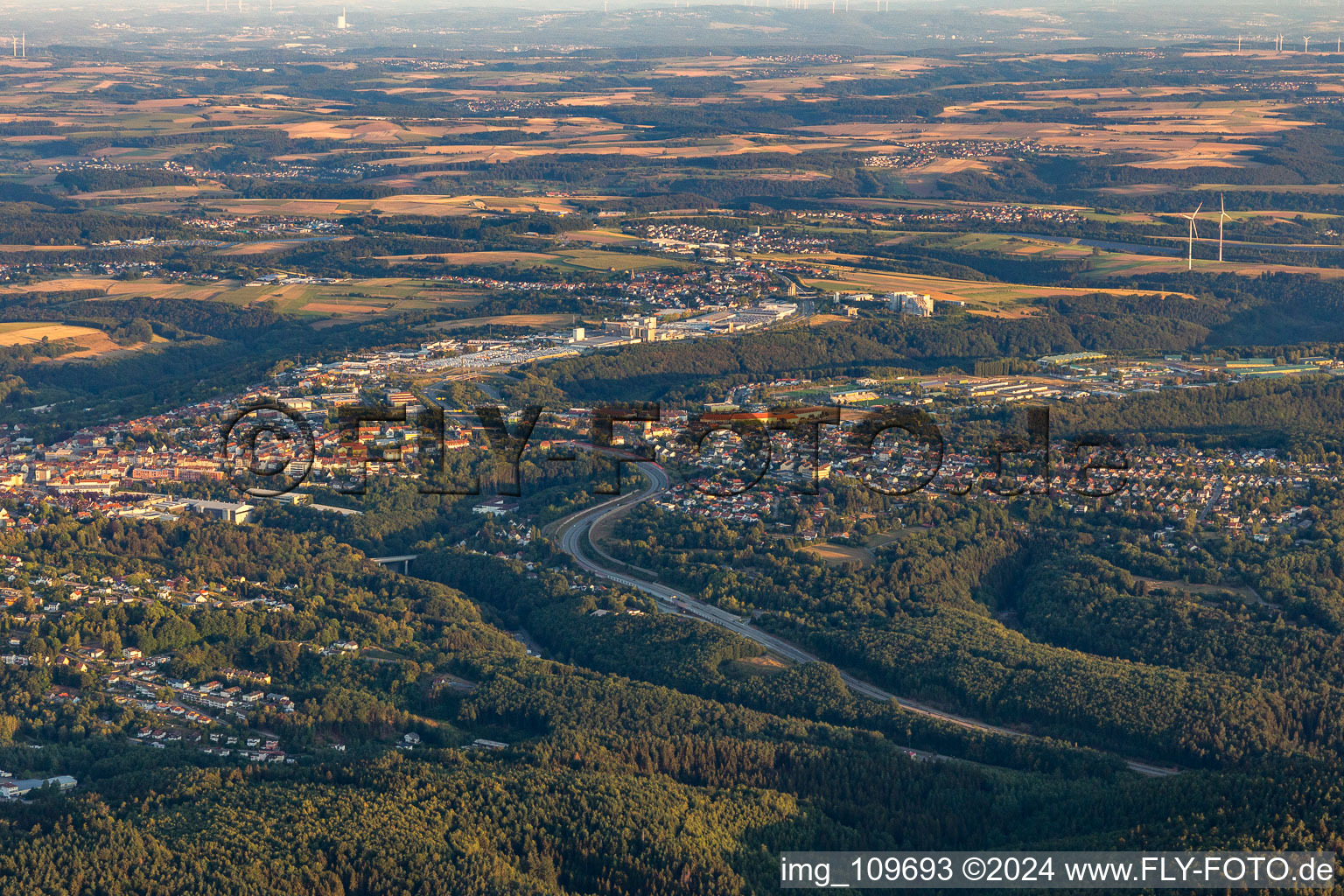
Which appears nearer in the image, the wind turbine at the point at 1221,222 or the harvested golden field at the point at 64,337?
the harvested golden field at the point at 64,337

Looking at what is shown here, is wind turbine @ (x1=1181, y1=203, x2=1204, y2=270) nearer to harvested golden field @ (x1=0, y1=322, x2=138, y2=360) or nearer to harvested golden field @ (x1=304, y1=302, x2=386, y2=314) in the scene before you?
harvested golden field @ (x1=304, y1=302, x2=386, y2=314)

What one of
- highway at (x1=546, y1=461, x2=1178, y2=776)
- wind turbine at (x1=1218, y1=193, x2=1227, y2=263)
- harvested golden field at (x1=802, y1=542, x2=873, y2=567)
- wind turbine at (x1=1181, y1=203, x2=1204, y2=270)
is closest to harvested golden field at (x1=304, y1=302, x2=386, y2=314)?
highway at (x1=546, y1=461, x2=1178, y2=776)

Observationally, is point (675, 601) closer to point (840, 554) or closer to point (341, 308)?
point (840, 554)

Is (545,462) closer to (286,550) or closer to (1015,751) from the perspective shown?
(286,550)

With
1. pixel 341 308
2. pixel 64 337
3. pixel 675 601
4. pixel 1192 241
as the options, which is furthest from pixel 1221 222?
pixel 675 601

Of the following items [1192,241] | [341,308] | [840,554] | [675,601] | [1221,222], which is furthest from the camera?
[1221,222]

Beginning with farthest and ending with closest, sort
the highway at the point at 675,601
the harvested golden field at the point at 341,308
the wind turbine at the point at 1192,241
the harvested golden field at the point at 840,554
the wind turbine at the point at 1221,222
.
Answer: the wind turbine at the point at 1221,222 < the wind turbine at the point at 1192,241 < the harvested golden field at the point at 341,308 < the harvested golden field at the point at 840,554 < the highway at the point at 675,601

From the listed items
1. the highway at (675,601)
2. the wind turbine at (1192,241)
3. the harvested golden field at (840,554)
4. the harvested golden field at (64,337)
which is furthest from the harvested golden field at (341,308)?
the wind turbine at (1192,241)

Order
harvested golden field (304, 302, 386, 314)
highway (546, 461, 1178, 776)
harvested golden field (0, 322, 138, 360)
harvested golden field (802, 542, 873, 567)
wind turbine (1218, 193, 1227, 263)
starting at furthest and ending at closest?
wind turbine (1218, 193, 1227, 263)
harvested golden field (304, 302, 386, 314)
harvested golden field (0, 322, 138, 360)
harvested golden field (802, 542, 873, 567)
highway (546, 461, 1178, 776)

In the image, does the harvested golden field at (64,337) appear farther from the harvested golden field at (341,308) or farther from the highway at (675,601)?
the highway at (675,601)
